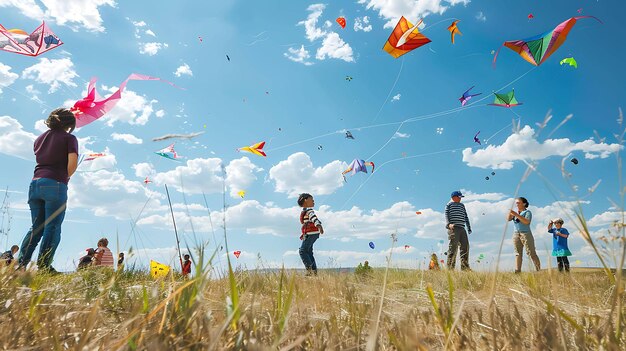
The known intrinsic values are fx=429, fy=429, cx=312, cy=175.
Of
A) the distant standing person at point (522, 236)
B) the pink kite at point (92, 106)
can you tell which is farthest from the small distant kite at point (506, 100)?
the pink kite at point (92, 106)

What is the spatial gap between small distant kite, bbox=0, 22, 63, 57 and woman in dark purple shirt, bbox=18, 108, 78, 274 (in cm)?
122

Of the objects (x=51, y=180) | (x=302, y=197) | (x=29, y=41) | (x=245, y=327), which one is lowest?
(x=245, y=327)

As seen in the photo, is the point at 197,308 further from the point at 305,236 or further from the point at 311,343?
the point at 305,236

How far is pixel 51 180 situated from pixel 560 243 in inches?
413

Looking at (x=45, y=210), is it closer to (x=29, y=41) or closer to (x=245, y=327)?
(x=29, y=41)

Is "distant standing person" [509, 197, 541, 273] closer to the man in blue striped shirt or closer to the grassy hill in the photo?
the man in blue striped shirt

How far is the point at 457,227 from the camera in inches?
390

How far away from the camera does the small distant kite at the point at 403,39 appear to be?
6.98m

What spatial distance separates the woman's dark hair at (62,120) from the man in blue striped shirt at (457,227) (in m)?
7.84

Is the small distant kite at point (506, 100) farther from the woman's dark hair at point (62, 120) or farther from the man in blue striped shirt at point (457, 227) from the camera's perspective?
the woman's dark hair at point (62, 120)

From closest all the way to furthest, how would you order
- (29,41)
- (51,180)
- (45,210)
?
(51,180), (45,210), (29,41)

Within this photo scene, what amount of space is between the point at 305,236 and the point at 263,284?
4.45m

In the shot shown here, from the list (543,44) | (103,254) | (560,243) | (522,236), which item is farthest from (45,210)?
(560,243)

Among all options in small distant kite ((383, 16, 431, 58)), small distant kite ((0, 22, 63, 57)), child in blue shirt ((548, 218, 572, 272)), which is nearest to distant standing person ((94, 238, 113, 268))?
small distant kite ((0, 22, 63, 57))
